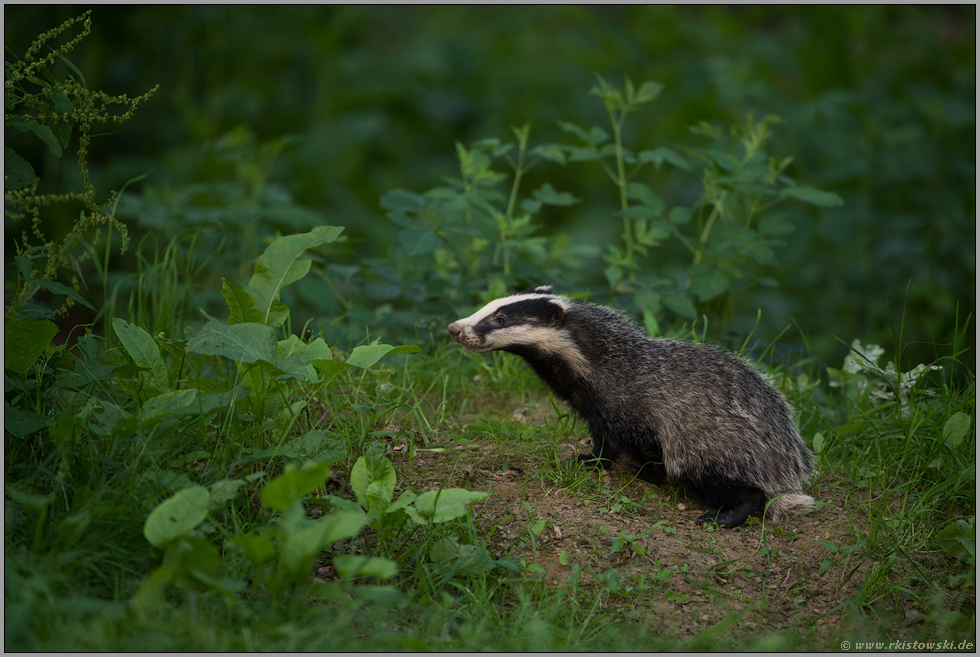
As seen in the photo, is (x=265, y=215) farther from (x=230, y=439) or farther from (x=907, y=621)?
(x=907, y=621)

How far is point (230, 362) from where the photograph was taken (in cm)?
451

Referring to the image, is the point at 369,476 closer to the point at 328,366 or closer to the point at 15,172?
the point at 328,366

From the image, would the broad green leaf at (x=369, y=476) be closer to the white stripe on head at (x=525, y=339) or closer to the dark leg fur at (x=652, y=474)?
the white stripe on head at (x=525, y=339)

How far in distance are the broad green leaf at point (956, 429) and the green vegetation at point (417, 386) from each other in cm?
1

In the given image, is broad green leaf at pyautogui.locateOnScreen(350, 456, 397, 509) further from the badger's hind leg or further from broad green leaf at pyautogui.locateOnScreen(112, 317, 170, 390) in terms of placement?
the badger's hind leg

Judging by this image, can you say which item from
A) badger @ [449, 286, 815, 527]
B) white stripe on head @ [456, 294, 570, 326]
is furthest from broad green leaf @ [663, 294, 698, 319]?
white stripe on head @ [456, 294, 570, 326]

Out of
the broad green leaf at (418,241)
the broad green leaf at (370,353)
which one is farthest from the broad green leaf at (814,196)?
the broad green leaf at (370,353)

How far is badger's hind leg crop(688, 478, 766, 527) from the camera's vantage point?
4074 mm

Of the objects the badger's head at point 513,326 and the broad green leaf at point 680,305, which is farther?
the broad green leaf at point 680,305

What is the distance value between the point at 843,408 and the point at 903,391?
45cm

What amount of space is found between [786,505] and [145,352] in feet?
10.5

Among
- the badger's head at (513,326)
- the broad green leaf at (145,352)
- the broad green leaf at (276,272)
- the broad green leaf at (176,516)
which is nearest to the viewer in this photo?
the broad green leaf at (176,516)

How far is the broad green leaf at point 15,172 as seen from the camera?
11.8ft

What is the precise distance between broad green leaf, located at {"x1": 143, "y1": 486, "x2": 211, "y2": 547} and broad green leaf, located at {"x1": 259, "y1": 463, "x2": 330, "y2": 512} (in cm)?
24
